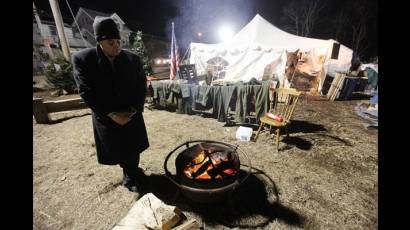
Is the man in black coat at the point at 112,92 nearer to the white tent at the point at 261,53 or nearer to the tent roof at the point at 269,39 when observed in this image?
the white tent at the point at 261,53

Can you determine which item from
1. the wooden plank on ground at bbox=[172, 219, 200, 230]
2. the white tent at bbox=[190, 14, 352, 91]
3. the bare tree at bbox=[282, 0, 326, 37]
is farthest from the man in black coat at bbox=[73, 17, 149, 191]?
the bare tree at bbox=[282, 0, 326, 37]

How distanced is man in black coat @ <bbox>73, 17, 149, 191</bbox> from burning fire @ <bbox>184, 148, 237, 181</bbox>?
0.97 m

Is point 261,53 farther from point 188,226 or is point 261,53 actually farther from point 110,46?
point 188,226

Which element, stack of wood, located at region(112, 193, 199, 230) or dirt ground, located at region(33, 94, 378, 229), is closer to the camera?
stack of wood, located at region(112, 193, 199, 230)

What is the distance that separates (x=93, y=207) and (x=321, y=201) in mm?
3729

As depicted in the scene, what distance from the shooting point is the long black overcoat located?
8.12 feet

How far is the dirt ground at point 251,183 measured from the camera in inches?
110

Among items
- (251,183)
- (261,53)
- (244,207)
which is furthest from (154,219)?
(261,53)

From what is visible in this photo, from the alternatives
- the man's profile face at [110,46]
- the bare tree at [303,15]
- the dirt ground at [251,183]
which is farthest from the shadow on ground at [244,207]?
the bare tree at [303,15]

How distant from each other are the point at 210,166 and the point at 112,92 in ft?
5.70

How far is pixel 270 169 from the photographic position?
12.8 feet

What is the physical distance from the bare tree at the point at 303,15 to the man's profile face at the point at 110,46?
110 feet

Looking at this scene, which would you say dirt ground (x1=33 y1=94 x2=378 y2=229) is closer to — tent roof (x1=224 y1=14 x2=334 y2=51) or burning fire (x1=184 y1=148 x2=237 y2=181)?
burning fire (x1=184 y1=148 x2=237 y2=181)
